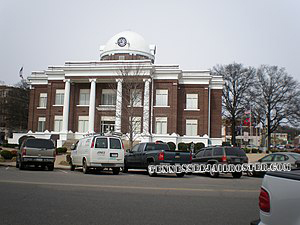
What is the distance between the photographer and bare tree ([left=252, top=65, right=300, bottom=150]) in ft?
179

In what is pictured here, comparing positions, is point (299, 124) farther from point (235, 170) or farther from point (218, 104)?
point (235, 170)

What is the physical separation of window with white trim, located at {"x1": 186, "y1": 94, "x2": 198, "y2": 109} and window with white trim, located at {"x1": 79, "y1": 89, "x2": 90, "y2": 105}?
46.7 ft

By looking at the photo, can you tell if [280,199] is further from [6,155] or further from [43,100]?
[43,100]

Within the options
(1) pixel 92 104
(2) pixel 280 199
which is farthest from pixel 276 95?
(2) pixel 280 199

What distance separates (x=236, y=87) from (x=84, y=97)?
25.6 m

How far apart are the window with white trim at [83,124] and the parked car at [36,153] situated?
2681cm

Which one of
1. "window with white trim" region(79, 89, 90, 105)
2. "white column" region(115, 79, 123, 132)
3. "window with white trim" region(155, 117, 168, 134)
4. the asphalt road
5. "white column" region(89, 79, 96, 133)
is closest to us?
the asphalt road

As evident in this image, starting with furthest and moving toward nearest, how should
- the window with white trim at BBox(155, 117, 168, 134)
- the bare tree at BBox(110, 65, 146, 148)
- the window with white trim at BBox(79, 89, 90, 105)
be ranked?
the window with white trim at BBox(79, 89, 90, 105)
the window with white trim at BBox(155, 117, 168, 134)
the bare tree at BBox(110, 65, 146, 148)

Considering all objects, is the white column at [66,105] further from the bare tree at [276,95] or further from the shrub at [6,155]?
the bare tree at [276,95]

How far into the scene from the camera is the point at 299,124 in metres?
54.4

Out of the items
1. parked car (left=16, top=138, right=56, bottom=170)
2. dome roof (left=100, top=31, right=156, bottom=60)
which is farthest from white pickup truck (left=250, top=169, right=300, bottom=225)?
dome roof (left=100, top=31, right=156, bottom=60)

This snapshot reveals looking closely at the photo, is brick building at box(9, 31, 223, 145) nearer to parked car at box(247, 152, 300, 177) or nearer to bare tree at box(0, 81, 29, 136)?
bare tree at box(0, 81, 29, 136)

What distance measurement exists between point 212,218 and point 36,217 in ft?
12.3

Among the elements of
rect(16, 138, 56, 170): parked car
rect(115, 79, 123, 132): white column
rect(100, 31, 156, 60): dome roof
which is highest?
rect(100, 31, 156, 60): dome roof
